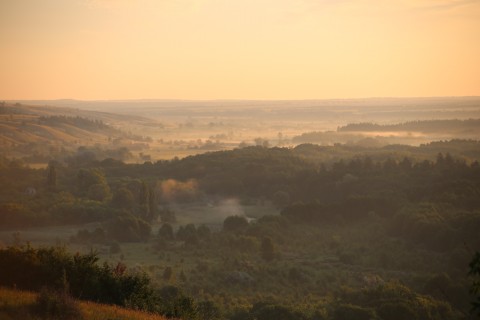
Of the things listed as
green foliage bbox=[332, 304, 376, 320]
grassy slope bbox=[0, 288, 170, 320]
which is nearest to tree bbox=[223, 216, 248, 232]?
green foliage bbox=[332, 304, 376, 320]

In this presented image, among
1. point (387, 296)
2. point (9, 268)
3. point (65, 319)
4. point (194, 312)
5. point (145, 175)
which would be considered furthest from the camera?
point (145, 175)

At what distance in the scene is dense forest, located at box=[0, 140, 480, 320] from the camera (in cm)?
4981

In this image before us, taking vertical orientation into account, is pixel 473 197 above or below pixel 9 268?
below

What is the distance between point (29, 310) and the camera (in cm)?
2320

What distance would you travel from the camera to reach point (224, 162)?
15375 centimetres

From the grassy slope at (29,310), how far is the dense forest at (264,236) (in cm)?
219

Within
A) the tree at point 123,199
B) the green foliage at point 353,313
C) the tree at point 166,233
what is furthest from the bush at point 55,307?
the tree at point 123,199

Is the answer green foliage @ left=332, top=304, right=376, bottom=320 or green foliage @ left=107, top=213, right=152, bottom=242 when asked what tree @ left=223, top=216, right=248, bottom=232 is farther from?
green foliage @ left=332, top=304, right=376, bottom=320

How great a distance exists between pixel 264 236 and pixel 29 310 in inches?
2462

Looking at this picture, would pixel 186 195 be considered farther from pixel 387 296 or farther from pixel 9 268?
pixel 9 268

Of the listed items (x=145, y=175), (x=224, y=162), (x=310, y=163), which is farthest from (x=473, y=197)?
(x=145, y=175)

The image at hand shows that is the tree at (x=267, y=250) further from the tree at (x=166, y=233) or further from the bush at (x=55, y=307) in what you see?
the bush at (x=55, y=307)

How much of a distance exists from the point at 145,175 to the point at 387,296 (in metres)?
99.3

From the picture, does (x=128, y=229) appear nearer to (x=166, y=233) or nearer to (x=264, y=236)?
(x=166, y=233)
